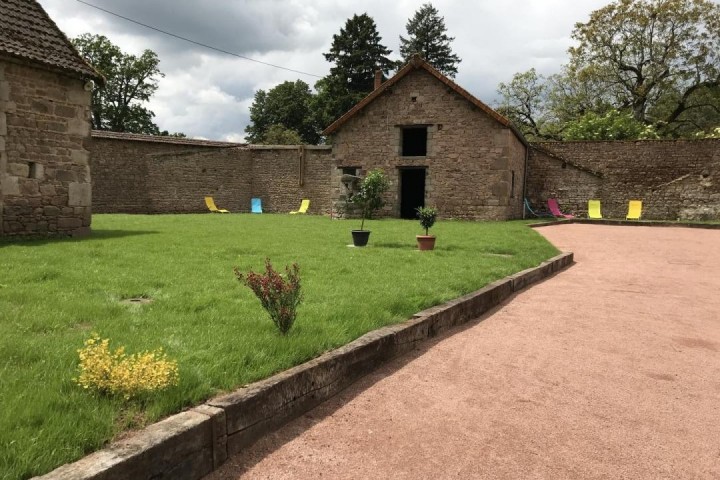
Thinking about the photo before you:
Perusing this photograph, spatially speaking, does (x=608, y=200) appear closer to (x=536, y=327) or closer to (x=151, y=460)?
(x=536, y=327)

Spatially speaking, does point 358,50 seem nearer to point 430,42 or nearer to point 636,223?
point 430,42

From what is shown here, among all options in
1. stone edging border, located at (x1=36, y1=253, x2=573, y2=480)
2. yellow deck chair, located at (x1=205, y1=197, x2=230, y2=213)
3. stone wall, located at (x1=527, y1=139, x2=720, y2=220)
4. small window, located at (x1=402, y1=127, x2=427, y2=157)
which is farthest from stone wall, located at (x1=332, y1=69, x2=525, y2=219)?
stone edging border, located at (x1=36, y1=253, x2=573, y2=480)

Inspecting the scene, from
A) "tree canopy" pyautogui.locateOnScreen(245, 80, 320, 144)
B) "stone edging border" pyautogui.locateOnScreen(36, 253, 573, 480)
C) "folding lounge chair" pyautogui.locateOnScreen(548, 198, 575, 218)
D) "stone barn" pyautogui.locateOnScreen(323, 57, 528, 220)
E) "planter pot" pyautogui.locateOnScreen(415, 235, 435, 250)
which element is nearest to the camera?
"stone edging border" pyautogui.locateOnScreen(36, 253, 573, 480)

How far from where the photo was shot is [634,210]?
72.3ft

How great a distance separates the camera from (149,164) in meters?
25.3

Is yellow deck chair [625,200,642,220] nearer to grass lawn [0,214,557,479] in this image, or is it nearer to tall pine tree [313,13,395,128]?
grass lawn [0,214,557,479]

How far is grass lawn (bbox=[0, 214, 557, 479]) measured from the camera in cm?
237

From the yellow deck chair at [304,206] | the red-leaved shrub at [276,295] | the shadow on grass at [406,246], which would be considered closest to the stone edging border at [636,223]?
the shadow on grass at [406,246]

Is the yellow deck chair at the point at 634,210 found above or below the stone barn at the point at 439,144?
below

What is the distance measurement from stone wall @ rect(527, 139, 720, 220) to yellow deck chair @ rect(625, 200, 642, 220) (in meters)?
0.62

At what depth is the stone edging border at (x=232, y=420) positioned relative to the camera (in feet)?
6.79

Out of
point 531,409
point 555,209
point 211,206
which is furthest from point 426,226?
point 211,206

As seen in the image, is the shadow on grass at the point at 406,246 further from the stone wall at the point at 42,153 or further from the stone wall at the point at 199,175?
the stone wall at the point at 199,175

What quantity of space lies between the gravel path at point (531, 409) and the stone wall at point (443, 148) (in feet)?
47.3
